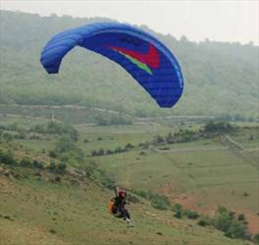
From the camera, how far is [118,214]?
23938 mm

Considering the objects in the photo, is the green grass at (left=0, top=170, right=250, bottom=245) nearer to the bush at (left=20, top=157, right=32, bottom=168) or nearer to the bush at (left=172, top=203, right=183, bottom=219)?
the bush at (left=172, top=203, right=183, bottom=219)

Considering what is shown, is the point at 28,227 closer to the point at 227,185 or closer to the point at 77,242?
the point at 77,242

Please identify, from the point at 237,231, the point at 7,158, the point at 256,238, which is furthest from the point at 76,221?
the point at 256,238

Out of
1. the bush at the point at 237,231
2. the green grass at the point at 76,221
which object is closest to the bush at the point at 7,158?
the green grass at the point at 76,221

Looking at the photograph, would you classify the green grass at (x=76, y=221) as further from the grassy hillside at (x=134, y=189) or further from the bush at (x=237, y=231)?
the bush at (x=237, y=231)

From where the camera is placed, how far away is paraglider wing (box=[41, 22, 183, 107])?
75.2ft

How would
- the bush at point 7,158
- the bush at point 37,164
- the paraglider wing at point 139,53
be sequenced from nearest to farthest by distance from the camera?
the paraglider wing at point 139,53
the bush at point 7,158
the bush at point 37,164

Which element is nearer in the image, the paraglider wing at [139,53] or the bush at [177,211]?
the paraglider wing at [139,53]

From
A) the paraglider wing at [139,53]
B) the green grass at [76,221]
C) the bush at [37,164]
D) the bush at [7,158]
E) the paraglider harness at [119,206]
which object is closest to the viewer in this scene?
the paraglider wing at [139,53]

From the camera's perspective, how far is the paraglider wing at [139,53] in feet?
75.2

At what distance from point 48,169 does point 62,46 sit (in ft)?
162

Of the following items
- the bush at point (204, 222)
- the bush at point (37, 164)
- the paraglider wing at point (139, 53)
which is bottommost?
the bush at point (204, 222)

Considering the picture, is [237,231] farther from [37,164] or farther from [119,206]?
[119,206]

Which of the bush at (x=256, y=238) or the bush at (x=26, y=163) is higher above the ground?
the bush at (x=26, y=163)
